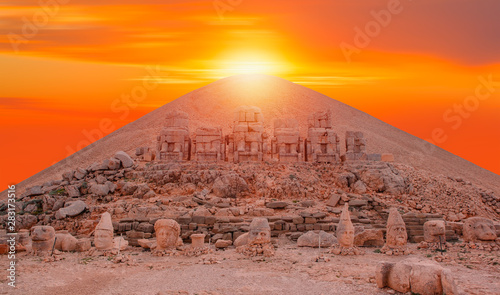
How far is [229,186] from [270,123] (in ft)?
81.8

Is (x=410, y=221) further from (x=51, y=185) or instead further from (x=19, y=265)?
(x=51, y=185)

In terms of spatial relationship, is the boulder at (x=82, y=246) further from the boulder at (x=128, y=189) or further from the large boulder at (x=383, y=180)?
the large boulder at (x=383, y=180)

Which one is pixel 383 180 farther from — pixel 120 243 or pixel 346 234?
pixel 120 243

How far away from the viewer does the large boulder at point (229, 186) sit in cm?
2083

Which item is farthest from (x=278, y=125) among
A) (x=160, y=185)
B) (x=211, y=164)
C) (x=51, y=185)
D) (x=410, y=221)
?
(x=51, y=185)

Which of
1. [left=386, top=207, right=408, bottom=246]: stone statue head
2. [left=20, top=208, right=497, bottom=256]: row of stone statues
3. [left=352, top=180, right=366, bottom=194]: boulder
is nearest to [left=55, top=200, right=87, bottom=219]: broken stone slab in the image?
[left=20, top=208, right=497, bottom=256]: row of stone statues

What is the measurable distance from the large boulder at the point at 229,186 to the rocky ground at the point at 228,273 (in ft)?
16.3

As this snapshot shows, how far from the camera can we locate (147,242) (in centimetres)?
1652

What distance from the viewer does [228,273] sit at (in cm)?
1301

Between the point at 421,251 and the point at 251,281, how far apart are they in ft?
24.4

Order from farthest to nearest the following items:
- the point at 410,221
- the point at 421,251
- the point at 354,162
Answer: the point at 354,162 < the point at 410,221 < the point at 421,251

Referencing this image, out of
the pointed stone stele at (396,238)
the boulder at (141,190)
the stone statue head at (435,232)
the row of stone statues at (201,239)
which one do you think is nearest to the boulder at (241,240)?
the row of stone statues at (201,239)

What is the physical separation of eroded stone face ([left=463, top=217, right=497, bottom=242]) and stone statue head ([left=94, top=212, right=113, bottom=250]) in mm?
13458

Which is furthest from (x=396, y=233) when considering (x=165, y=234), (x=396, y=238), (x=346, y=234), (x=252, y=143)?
(x=252, y=143)
